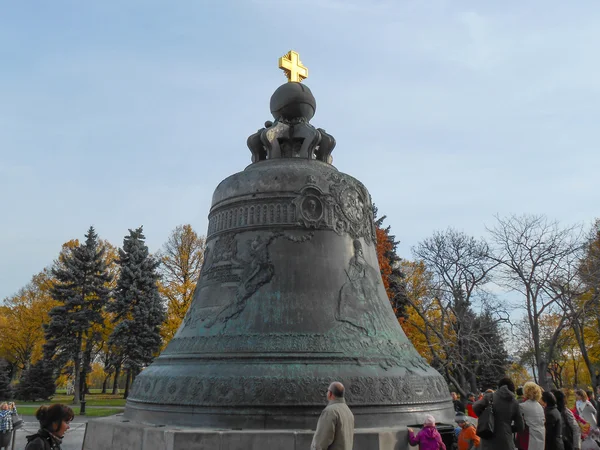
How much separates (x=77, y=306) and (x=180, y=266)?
555 centimetres

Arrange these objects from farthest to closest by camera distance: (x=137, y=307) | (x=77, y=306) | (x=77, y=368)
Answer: (x=77, y=306) < (x=77, y=368) < (x=137, y=307)

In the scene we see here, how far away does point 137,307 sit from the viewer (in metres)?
23.6

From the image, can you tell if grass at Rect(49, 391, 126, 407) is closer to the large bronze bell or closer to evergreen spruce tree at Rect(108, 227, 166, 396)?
evergreen spruce tree at Rect(108, 227, 166, 396)

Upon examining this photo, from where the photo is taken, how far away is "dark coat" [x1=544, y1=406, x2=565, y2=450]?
17.9 feet

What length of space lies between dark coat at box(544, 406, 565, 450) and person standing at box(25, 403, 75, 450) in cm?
477

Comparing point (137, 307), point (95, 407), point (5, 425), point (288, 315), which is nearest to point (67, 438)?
point (5, 425)

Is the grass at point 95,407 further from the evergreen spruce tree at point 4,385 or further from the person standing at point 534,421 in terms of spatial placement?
the person standing at point 534,421

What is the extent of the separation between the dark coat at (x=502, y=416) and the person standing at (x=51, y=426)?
3.62 metres

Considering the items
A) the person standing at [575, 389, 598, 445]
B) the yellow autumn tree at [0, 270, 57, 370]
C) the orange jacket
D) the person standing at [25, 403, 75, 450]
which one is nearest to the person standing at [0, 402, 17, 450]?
the person standing at [25, 403, 75, 450]

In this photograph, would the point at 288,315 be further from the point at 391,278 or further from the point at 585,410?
the point at 391,278

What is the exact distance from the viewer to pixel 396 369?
541 centimetres

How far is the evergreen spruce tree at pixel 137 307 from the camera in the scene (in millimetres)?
23219

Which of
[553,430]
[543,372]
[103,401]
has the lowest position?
[553,430]

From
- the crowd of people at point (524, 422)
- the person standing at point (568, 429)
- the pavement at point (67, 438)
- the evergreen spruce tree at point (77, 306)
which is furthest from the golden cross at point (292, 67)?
the evergreen spruce tree at point (77, 306)
